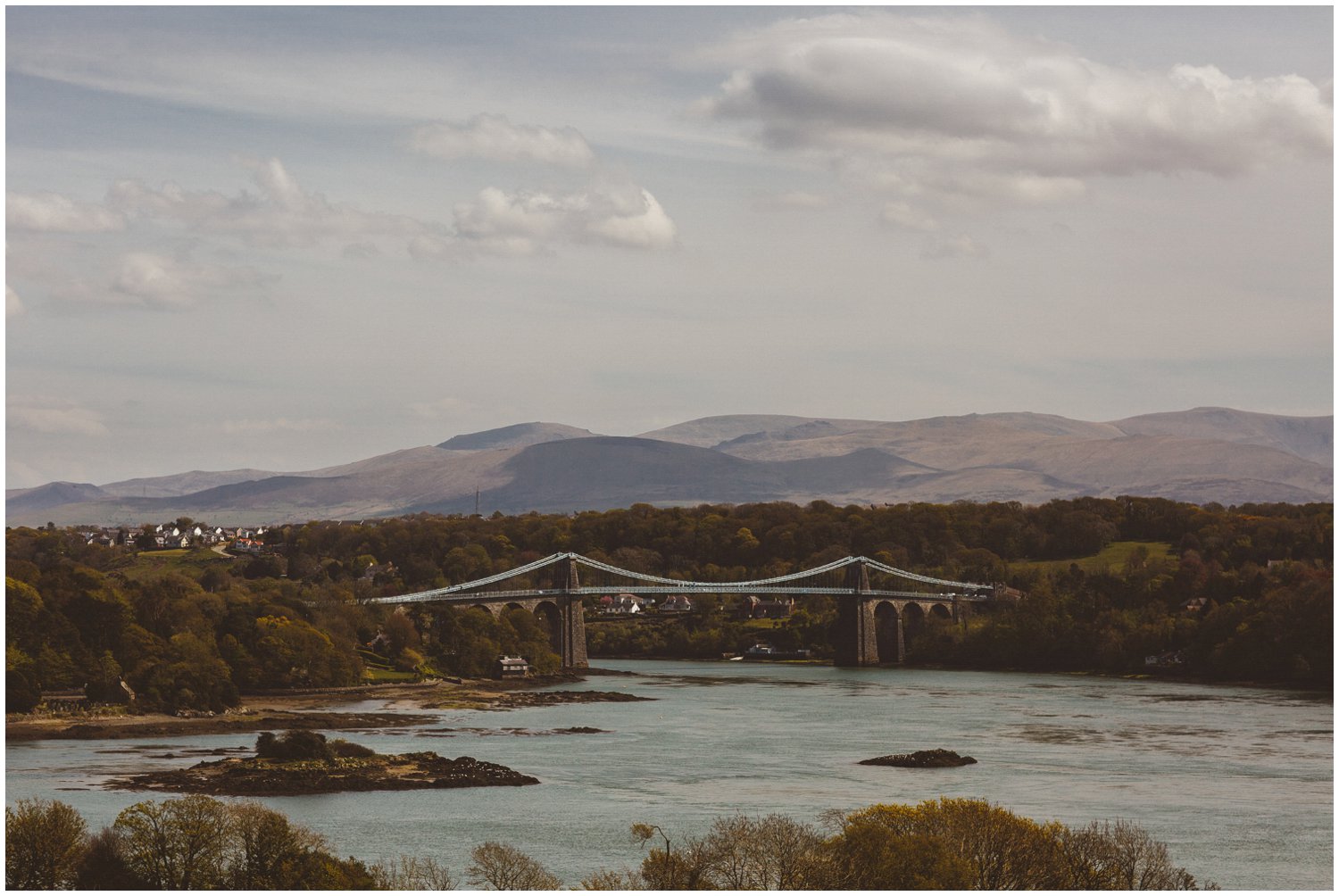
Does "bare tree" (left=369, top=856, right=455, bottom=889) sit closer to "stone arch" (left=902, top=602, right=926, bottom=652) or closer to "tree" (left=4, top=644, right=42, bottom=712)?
"tree" (left=4, top=644, right=42, bottom=712)

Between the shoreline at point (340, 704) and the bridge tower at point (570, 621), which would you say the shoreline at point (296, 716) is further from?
the bridge tower at point (570, 621)

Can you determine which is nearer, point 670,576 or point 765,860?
point 765,860

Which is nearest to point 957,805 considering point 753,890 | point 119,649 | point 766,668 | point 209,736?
point 753,890

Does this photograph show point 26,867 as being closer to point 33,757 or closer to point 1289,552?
point 33,757

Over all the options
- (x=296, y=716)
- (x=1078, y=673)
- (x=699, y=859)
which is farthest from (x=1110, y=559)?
(x=699, y=859)

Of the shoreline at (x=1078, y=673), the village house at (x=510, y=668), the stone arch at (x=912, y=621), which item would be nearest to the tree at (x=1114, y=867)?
the shoreline at (x=1078, y=673)

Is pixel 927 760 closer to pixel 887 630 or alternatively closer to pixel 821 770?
pixel 821 770
